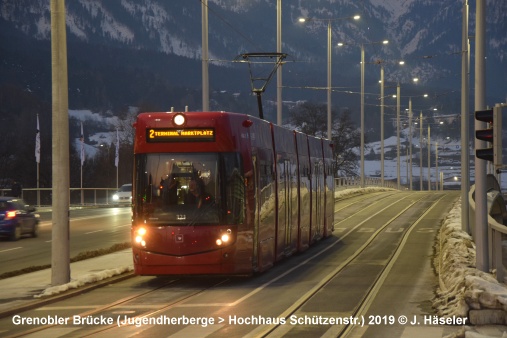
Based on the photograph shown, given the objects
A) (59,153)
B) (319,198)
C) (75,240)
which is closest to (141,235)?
(59,153)

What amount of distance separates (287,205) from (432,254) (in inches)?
205

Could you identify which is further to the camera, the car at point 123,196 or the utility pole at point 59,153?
the car at point 123,196

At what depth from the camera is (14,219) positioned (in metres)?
37.2

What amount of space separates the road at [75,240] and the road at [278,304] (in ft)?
21.9

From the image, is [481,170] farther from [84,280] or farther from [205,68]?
[205,68]

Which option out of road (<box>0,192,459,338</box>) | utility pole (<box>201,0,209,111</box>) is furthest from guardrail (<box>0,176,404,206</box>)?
road (<box>0,192,459,338</box>)

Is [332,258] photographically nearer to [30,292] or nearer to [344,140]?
[30,292]

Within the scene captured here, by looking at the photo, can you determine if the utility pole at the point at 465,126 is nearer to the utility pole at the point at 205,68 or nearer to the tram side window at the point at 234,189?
the utility pole at the point at 205,68

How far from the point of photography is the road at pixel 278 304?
14461 millimetres

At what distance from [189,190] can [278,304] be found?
3.76 meters

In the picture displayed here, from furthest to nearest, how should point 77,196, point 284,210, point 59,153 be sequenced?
point 77,196 < point 284,210 < point 59,153

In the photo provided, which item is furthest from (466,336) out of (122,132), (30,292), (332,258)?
(122,132)

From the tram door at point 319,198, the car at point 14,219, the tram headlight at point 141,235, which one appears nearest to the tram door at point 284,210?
the tram headlight at point 141,235

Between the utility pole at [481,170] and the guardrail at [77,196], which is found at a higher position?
the utility pole at [481,170]
